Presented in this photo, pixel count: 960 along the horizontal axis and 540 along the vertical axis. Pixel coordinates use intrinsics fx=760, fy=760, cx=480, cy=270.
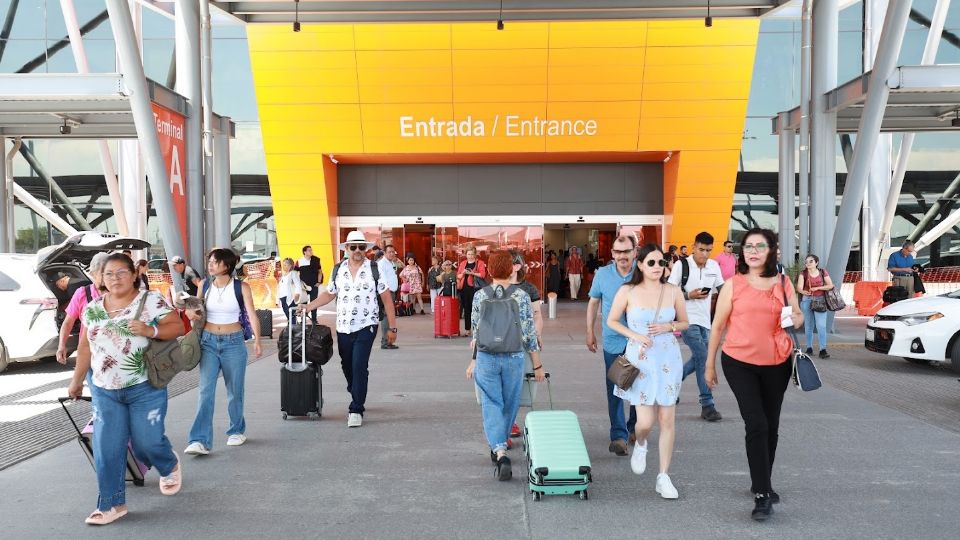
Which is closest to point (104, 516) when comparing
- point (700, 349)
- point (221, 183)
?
point (700, 349)

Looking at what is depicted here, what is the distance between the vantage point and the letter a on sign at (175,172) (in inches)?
533

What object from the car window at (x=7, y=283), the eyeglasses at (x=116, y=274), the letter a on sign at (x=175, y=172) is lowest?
the car window at (x=7, y=283)

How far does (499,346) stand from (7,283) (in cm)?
868

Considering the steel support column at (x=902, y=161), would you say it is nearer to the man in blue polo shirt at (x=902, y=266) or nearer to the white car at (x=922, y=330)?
the man in blue polo shirt at (x=902, y=266)

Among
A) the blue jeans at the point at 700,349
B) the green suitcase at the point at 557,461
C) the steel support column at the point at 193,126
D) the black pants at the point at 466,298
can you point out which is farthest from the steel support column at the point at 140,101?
the green suitcase at the point at 557,461

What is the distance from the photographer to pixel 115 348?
15.5 ft

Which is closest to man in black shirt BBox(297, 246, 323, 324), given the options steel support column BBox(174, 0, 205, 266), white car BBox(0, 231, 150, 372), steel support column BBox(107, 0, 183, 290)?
steel support column BBox(174, 0, 205, 266)

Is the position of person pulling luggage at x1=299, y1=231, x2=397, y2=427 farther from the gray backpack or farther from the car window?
the car window

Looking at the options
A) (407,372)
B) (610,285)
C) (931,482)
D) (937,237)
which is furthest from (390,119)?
(937,237)

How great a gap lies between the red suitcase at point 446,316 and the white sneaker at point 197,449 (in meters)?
9.04

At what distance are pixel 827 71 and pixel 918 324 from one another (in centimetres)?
709

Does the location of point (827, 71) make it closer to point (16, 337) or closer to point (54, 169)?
point (16, 337)

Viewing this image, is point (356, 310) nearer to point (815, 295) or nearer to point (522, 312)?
point (522, 312)

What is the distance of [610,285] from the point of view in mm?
6340
